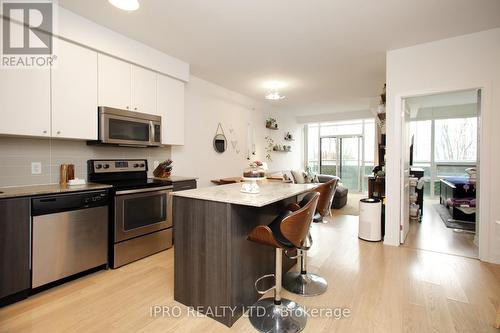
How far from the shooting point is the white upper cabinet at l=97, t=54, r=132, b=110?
2682mm

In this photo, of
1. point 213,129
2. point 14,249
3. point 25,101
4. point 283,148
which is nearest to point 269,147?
point 283,148

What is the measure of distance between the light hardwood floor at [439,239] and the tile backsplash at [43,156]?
13.9 feet

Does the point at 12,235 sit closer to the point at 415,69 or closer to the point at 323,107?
the point at 415,69

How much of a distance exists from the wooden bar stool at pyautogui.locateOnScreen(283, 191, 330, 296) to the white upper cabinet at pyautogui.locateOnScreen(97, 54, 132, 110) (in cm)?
228

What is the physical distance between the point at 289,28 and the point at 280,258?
2.37 m

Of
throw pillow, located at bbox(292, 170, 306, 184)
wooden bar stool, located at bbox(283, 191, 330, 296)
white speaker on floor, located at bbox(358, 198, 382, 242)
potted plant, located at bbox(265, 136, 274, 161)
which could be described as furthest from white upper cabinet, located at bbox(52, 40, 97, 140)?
throw pillow, located at bbox(292, 170, 306, 184)

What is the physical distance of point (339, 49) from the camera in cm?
319

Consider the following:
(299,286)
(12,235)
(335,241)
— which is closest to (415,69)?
(335,241)

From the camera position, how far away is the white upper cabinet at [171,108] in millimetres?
3326

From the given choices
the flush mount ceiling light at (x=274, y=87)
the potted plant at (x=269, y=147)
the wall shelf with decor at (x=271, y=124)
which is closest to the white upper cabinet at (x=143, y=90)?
the flush mount ceiling light at (x=274, y=87)

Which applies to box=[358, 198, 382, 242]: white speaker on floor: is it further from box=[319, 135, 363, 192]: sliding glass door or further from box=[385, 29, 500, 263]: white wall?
box=[319, 135, 363, 192]: sliding glass door

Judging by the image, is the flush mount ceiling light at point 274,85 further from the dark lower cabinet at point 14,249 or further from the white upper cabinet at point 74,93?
the dark lower cabinet at point 14,249

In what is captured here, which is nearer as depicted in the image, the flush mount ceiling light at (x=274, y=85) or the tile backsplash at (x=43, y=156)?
the tile backsplash at (x=43, y=156)

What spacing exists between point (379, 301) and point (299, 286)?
657mm
